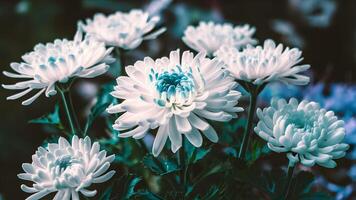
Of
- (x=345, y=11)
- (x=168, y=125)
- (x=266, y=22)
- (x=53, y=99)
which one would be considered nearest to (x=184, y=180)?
(x=168, y=125)

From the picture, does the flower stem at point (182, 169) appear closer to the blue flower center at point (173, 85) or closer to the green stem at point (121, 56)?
the blue flower center at point (173, 85)

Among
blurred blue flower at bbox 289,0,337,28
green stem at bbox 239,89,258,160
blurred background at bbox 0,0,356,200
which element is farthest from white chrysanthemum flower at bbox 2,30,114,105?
blurred blue flower at bbox 289,0,337,28

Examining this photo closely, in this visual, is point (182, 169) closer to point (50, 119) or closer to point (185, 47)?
point (50, 119)

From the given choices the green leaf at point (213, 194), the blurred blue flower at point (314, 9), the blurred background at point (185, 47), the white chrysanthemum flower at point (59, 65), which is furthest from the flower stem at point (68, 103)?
the blurred blue flower at point (314, 9)

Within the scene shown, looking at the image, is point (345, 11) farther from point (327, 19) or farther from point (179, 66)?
point (179, 66)

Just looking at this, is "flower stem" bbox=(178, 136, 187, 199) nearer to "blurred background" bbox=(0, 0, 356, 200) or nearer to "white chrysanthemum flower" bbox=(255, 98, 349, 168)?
"white chrysanthemum flower" bbox=(255, 98, 349, 168)

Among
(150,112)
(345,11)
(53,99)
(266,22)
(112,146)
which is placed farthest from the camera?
(345,11)
